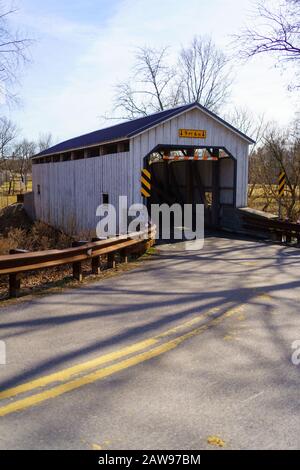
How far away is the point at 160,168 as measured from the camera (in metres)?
21.0

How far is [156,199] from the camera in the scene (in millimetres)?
20438

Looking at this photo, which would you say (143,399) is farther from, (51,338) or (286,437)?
(51,338)

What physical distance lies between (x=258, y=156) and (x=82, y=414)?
25596mm

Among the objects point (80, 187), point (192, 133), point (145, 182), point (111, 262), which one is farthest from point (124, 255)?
point (80, 187)

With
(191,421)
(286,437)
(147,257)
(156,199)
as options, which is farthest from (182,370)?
(156,199)

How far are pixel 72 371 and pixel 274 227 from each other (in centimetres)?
1100

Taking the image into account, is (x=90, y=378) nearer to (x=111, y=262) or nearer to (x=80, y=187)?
(x=111, y=262)

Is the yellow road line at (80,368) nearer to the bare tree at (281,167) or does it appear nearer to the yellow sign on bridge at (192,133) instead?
the yellow sign on bridge at (192,133)

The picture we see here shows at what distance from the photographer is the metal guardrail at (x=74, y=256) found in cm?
645

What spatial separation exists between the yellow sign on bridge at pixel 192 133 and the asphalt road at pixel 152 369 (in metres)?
8.40

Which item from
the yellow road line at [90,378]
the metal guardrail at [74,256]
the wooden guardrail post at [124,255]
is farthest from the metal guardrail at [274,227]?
the yellow road line at [90,378]

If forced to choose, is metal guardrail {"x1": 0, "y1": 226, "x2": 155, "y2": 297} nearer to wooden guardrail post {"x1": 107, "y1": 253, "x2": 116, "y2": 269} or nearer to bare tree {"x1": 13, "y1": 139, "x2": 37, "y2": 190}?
wooden guardrail post {"x1": 107, "y1": 253, "x2": 116, "y2": 269}

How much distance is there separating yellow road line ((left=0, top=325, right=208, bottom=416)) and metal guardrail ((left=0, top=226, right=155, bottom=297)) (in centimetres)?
295

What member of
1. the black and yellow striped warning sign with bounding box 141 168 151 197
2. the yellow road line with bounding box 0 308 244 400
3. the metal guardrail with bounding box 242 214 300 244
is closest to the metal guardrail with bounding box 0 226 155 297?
the yellow road line with bounding box 0 308 244 400
